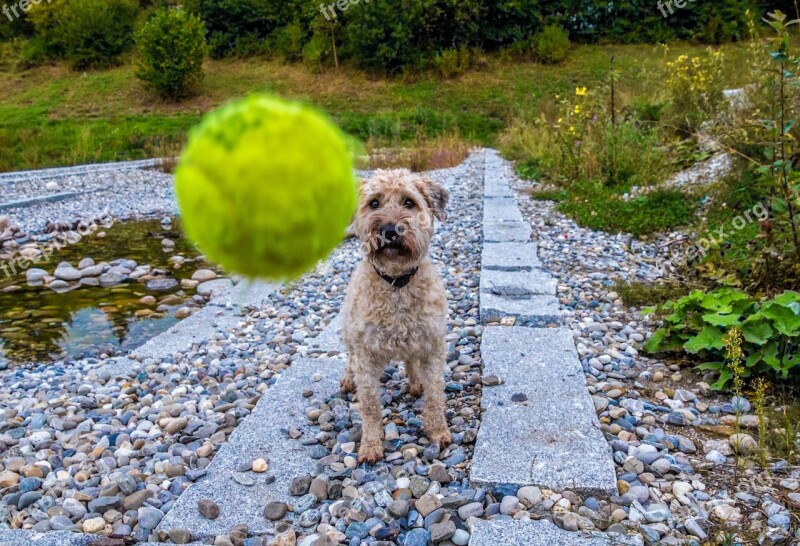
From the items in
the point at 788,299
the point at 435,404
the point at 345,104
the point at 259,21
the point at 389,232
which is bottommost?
the point at 435,404

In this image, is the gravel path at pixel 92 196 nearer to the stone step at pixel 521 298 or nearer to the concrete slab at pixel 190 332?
the concrete slab at pixel 190 332

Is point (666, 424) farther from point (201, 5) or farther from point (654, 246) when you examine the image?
point (654, 246)

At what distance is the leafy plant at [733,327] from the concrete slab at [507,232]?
2768mm

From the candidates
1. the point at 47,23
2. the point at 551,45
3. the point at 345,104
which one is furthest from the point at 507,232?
the point at 551,45

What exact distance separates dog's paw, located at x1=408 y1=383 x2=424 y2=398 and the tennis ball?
3381 millimetres

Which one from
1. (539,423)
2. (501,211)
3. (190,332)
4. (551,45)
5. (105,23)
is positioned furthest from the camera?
(551,45)

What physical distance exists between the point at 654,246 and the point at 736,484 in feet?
14.5

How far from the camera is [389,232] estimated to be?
2779 mm

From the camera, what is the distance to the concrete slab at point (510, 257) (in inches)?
237

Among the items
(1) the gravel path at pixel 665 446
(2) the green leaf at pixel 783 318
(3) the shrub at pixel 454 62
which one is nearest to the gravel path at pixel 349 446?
(1) the gravel path at pixel 665 446

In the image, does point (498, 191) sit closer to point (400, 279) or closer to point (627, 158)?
point (627, 158)

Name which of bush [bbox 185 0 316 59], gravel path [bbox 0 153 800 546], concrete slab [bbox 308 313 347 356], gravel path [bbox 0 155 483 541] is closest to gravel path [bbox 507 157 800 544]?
gravel path [bbox 0 153 800 546]

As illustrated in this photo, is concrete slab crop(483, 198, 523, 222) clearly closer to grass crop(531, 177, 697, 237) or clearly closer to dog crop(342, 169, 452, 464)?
grass crop(531, 177, 697, 237)

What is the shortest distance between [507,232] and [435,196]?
421cm
